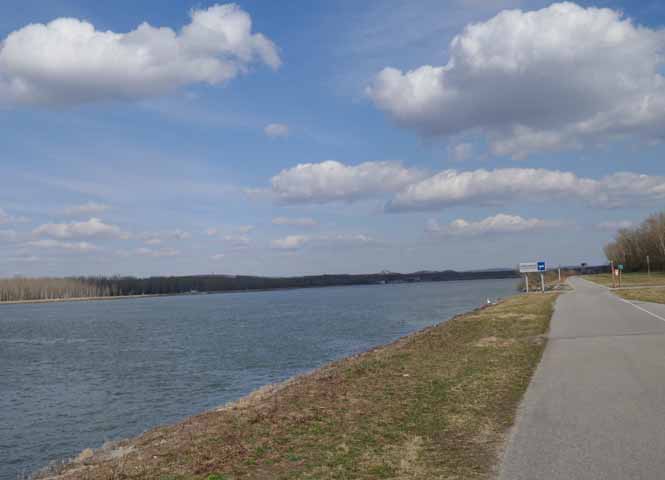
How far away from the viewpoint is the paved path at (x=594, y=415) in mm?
6902

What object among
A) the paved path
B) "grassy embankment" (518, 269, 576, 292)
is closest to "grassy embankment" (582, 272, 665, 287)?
"grassy embankment" (518, 269, 576, 292)

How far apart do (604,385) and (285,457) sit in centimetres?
704

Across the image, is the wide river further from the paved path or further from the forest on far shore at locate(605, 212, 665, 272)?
the forest on far shore at locate(605, 212, 665, 272)

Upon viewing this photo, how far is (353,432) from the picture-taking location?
Result: 30.7 feet

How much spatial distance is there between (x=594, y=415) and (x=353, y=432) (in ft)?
12.2

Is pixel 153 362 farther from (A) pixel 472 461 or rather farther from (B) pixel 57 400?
(A) pixel 472 461

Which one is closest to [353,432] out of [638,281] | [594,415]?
[594,415]

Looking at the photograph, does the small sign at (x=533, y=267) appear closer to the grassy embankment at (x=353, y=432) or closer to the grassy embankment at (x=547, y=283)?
the grassy embankment at (x=547, y=283)

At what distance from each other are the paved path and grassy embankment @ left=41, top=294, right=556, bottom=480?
1.22 feet

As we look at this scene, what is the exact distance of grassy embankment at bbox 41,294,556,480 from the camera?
299 inches

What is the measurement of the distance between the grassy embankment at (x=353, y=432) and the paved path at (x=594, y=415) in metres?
0.37

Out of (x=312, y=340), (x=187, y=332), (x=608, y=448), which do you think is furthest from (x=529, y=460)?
(x=187, y=332)

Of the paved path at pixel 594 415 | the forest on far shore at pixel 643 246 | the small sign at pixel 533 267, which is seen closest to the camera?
the paved path at pixel 594 415

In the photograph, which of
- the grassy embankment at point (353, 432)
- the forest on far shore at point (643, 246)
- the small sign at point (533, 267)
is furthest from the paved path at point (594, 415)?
the forest on far shore at point (643, 246)
